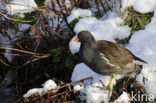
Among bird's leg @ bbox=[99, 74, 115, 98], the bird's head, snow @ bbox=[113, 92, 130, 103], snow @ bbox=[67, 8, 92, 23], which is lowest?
snow @ bbox=[113, 92, 130, 103]

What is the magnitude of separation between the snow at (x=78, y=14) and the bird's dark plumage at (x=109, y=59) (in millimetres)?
1384

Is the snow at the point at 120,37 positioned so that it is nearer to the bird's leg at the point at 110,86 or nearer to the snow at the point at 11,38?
Answer: the bird's leg at the point at 110,86

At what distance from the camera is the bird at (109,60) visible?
3.73 meters

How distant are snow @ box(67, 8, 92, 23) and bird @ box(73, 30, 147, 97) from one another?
1374 mm

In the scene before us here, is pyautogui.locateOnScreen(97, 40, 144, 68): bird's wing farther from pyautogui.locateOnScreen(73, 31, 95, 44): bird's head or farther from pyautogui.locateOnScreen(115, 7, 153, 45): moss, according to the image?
pyautogui.locateOnScreen(115, 7, 153, 45): moss

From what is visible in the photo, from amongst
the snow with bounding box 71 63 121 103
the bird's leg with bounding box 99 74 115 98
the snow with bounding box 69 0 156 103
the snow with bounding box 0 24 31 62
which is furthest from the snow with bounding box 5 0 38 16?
the bird's leg with bounding box 99 74 115 98

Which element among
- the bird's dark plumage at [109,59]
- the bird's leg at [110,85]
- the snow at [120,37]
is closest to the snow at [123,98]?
the snow at [120,37]

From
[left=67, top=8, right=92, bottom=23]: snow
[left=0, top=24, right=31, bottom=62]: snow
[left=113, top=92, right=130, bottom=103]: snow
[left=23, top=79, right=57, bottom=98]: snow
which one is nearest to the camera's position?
[left=113, top=92, right=130, bottom=103]: snow

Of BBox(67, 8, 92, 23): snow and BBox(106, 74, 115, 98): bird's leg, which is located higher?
BBox(67, 8, 92, 23): snow

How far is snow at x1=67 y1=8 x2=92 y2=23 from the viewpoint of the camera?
517 cm

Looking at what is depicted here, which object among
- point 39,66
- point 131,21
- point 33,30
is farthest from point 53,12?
point 131,21

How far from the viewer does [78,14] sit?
206 inches

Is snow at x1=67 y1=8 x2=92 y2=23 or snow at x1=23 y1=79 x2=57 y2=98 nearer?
snow at x1=23 y1=79 x2=57 y2=98

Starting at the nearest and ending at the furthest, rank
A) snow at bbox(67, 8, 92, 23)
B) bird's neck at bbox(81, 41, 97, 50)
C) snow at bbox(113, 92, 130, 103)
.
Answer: snow at bbox(113, 92, 130, 103)
bird's neck at bbox(81, 41, 97, 50)
snow at bbox(67, 8, 92, 23)
